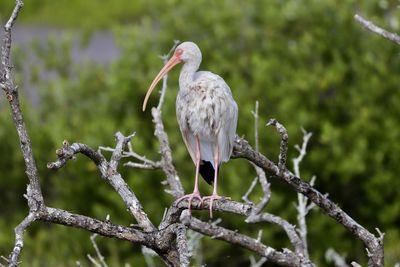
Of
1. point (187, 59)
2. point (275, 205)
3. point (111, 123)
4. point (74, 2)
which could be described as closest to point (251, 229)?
point (275, 205)

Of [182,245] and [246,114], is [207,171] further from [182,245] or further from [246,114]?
[246,114]

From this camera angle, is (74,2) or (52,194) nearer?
(52,194)

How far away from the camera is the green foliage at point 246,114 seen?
10.7 metres

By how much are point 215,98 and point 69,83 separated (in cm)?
706

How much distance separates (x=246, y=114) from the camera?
10.8m

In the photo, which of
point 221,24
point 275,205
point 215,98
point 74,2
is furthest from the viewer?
point 74,2

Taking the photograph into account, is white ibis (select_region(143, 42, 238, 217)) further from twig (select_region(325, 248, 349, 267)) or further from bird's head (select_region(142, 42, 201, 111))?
twig (select_region(325, 248, 349, 267))

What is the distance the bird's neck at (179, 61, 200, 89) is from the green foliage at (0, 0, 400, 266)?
447 centimetres

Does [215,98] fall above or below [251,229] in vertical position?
below

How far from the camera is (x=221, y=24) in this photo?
1202cm

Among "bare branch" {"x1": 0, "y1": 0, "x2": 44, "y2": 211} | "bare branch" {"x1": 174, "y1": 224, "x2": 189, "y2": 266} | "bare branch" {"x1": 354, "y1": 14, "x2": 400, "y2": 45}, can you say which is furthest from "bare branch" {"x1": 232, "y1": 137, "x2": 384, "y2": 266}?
"bare branch" {"x1": 0, "y1": 0, "x2": 44, "y2": 211}

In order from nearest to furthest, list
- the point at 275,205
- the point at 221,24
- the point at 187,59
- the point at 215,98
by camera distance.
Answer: the point at 215,98 → the point at 187,59 → the point at 275,205 → the point at 221,24

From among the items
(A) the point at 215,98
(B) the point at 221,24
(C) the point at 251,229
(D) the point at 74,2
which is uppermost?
(D) the point at 74,2

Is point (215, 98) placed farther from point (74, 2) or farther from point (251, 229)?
point (74, 2)
